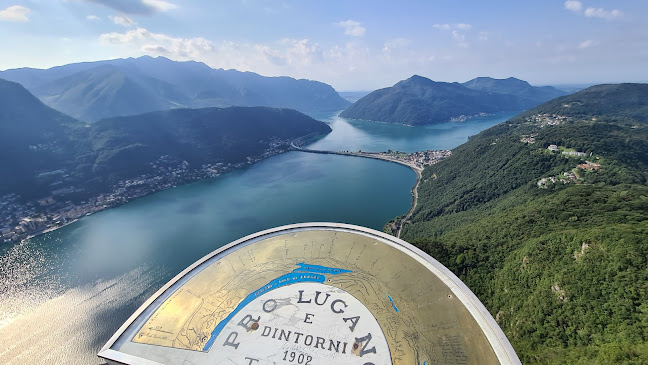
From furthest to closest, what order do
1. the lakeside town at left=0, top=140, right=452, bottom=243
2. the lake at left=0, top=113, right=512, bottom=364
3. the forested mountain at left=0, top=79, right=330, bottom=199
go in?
the forested mountain at left=0, top=79, right=330, bottom=199, the lakeside town at left=0, top=140, right=452, bottom=243, the lake at left=0, top=113, right=512, bottom=364

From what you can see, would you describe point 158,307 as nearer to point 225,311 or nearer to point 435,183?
point 225,311

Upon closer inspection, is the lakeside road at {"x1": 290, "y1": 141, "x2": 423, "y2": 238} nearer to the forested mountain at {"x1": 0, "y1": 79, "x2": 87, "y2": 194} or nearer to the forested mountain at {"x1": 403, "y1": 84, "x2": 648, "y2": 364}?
the forested mountain at {"x1": 403, "y1": 84, "x2": 648, "y2": 364}

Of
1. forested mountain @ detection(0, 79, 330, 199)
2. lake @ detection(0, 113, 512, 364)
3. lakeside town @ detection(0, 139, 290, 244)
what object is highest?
forested mountain @ detection(0, 79, 330, 199)

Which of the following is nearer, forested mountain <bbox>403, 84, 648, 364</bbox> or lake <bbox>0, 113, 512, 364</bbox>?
forested mountain <bbox>403, 84, 648, 364</bbox>

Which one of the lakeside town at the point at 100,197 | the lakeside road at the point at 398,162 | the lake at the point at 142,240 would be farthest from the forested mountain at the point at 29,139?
the lakeside road at the point at 398,162

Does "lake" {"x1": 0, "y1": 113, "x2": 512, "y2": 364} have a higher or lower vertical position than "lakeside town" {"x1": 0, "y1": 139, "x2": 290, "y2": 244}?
lower

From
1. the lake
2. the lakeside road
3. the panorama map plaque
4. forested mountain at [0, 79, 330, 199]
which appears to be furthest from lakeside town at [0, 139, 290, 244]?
the panorama map plaque
